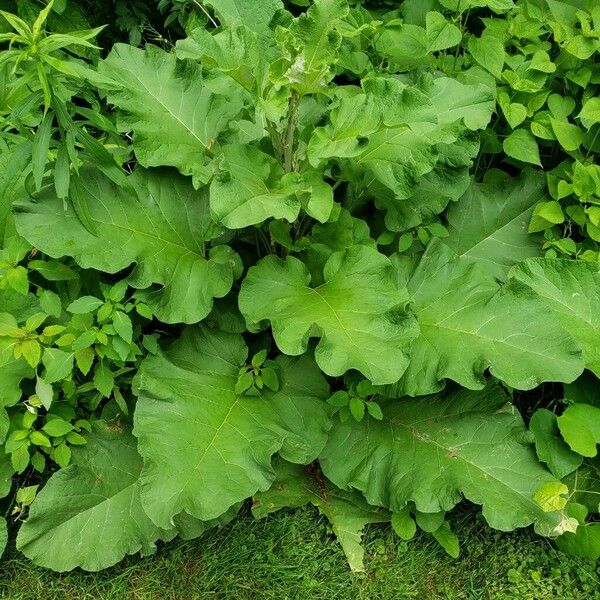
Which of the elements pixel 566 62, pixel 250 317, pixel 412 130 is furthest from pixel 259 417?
pixel 566 62

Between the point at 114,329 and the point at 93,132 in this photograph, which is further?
the point at 93,132

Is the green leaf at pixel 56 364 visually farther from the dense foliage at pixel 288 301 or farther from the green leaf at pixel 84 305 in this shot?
the green leaf at pixel 84 305

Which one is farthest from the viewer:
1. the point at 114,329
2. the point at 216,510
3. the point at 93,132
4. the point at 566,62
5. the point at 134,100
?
the point at 93,132

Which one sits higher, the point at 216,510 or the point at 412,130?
the point at 412,130

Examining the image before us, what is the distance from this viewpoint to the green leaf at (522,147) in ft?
10.9

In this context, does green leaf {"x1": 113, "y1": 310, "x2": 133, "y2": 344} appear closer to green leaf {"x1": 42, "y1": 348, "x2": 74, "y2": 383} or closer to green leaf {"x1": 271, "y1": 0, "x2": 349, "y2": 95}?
green leaf {"x1": 42, "y1": 348, "x2": 74, "y2": 383}

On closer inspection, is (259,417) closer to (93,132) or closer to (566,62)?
(93,132)

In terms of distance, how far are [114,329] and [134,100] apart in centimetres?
89

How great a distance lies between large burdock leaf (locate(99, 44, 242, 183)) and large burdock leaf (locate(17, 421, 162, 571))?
1174mm

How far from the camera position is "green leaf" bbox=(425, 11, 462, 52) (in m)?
3.22

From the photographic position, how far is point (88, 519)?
9.46ft

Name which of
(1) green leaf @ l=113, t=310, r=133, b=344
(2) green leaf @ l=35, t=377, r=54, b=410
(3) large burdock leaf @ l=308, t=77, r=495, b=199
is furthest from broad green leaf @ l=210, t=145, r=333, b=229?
(2) green leaf @ l=35, t=377, r=54, b=410

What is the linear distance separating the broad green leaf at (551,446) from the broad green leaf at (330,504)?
64 cm

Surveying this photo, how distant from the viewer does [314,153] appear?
2734 millimetres
